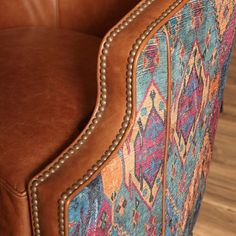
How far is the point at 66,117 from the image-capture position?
809 millimetres

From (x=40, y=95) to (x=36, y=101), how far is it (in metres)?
0.02

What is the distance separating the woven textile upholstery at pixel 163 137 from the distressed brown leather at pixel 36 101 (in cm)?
11

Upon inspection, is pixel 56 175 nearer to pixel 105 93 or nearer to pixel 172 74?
pixel 105 93

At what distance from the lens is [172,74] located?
2.36 feet

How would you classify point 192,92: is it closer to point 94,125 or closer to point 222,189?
point 94,125

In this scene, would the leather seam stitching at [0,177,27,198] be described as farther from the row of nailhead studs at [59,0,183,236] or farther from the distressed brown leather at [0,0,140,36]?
the distressed brown leather at [0,0,140,36]

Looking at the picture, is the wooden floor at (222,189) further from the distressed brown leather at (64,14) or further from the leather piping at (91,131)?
the leather piping at (91,131)

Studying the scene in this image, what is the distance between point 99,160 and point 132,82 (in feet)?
0.39

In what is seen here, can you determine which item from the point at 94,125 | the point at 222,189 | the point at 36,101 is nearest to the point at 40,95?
the point at 36,101

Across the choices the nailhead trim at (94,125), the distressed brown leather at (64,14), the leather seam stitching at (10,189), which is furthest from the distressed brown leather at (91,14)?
the leather seam stitching at (10,189)

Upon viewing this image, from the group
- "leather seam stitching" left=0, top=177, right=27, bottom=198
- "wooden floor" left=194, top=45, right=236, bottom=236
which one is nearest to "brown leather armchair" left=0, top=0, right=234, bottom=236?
"leather seam stitching" left=0, top=177, right=27, bottom=198

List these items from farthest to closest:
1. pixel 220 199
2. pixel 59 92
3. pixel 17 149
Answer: pixel 220 199 → pixel 59 92 → pixel 17 149

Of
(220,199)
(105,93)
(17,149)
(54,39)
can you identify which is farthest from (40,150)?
(220,199)

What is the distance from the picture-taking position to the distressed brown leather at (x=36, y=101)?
0.70 meters
